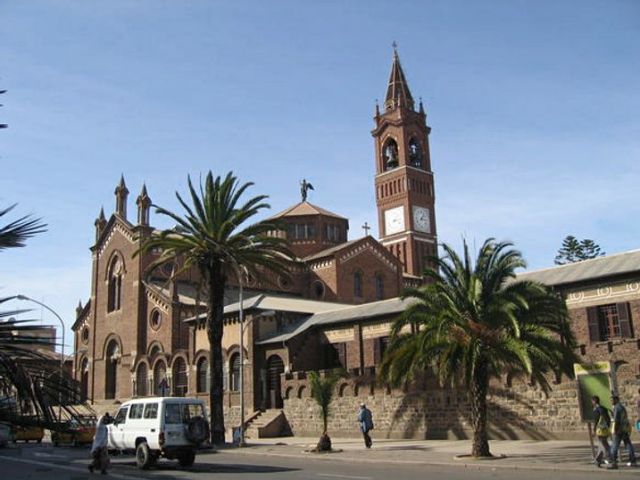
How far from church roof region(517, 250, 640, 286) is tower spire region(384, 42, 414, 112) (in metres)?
54.6

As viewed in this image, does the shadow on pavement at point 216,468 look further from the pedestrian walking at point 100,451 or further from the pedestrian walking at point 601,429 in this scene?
the pedestrian walking at point 601,429

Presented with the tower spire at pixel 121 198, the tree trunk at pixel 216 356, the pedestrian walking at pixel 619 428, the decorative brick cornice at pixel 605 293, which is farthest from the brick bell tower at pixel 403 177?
the pedestrian walking at pixel 619 428

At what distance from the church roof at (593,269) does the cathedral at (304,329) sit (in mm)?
105

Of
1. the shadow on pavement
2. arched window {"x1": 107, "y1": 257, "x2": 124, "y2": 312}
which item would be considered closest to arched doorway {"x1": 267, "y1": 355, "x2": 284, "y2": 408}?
the shadow on pavement

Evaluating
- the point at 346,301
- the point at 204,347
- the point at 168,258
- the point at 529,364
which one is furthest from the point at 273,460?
the point at 346,301

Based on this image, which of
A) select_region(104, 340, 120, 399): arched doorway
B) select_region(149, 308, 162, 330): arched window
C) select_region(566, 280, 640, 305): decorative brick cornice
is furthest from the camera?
select_region(104, 340, 120, 399): arched doorway

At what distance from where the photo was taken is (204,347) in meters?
45.2

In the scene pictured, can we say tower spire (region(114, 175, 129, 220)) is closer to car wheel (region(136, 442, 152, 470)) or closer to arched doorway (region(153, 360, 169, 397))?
arched doorway (region(153, 360, 169, 397))

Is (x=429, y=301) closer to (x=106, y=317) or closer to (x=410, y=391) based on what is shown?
(x=410, y=391)

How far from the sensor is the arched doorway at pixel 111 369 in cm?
5709

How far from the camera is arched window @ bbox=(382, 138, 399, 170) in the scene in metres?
84.9

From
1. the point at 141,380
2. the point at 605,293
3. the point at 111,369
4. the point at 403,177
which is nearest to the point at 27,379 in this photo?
the point at 605,293

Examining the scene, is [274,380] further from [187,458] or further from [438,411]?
[187,458]

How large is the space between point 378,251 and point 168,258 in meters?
32.5
